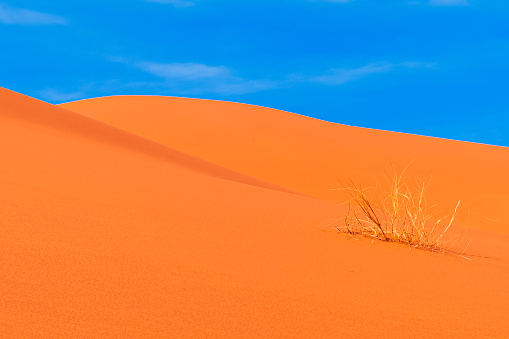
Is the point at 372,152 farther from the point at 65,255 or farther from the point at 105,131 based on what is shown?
the point at 65,255

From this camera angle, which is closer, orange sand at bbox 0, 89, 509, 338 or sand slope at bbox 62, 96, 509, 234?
orange sand at bbox 0, 89, 509, 338

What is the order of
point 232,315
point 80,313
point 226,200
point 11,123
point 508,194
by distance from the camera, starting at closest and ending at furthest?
point 80,313 < point 232,315 < point 226,200 < point 11,123 < point 508,194

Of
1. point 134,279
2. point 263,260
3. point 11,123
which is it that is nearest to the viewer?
point 134,279

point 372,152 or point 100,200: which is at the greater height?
point 372,152

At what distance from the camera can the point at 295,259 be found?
11.0 feet

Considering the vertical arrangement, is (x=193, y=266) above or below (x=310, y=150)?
below

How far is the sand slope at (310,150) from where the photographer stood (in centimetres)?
1845

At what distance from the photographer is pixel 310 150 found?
2367 centimetres

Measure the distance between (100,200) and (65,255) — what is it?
4.87 ft

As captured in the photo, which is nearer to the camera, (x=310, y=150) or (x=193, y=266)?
(x=193, y=266)

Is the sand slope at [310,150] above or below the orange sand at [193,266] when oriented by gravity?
above

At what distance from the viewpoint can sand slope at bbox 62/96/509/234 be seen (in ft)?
60.5

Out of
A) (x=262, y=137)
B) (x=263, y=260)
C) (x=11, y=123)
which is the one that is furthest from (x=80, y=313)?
(x=262, y=137)

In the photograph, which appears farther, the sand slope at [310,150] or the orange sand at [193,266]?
the sand slope at [310,150]
